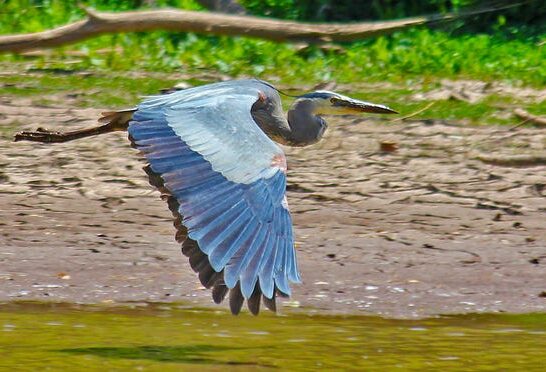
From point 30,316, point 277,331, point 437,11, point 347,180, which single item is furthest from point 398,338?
point 437,11

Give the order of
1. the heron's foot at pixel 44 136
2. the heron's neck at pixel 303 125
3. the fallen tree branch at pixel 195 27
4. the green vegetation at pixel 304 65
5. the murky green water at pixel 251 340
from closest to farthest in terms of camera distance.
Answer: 1. the murky green water at pixel 251 340
2. the heron's neck at pixel 303 125
3. the heron's foot at pixel 44 136
4. the green vegetation at pixel 304 65
5. the fallen tree branch at pixel 195 27

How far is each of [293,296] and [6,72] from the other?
4.61 m

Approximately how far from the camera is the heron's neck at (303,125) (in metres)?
6.52

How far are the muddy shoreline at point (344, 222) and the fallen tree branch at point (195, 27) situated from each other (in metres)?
0.88

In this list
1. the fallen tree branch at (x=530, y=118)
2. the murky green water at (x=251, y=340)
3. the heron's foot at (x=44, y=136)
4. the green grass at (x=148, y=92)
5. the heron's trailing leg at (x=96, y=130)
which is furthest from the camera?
the green grass at (x=148, y=92)

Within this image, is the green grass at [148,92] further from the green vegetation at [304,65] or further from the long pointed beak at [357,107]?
the long pointed beak at [357,107]

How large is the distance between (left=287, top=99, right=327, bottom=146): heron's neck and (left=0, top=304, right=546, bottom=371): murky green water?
36.5 inches

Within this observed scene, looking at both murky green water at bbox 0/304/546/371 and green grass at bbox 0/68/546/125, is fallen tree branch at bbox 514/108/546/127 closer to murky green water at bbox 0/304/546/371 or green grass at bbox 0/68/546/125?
green grass at bbox 0/68/546/125

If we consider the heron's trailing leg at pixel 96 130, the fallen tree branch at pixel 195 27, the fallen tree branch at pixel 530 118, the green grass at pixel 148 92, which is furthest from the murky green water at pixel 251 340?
the fallen tree branch at pixel 195 27

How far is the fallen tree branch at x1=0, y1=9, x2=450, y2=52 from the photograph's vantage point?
32.6 feet

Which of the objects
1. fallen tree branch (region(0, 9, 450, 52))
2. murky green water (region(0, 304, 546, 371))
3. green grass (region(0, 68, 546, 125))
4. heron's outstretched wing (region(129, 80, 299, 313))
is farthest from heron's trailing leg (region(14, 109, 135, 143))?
fallen tree branch (region(0, 9, 450, 52))

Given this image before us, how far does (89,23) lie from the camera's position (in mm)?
9875

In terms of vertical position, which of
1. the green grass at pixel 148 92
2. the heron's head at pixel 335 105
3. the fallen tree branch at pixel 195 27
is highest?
the heron's head at pixel 335 105

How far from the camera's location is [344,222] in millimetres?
7414
